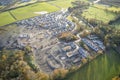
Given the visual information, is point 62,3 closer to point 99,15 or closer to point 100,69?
point 99,15

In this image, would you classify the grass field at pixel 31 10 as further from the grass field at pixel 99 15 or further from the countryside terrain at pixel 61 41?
the grass field at pixel 99 15

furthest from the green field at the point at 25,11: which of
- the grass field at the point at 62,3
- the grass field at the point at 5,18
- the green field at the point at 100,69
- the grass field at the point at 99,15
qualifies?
the green field at the point at 100,69

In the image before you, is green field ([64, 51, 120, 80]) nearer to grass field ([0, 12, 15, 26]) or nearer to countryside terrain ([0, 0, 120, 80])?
countryside terrain ([0, 0, 120, 80])

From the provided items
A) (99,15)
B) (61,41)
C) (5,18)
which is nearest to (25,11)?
(5,18)

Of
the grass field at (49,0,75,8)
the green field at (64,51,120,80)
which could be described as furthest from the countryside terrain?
the grass field at (49,0,75,8)

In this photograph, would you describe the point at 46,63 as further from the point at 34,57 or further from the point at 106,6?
the point at 106,6

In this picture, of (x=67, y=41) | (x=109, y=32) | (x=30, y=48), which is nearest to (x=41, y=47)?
(x=30, y=48)
